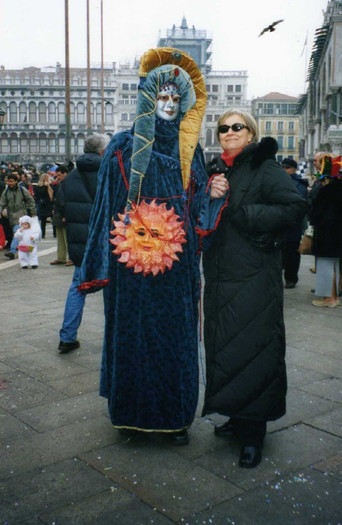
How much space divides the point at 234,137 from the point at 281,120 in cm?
9029

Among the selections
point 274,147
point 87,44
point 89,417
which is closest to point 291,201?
point 274,147

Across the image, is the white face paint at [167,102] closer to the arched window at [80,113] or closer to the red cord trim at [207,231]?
the red cord trim at [207,231]

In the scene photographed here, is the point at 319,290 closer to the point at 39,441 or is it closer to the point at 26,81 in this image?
the point at 39,441

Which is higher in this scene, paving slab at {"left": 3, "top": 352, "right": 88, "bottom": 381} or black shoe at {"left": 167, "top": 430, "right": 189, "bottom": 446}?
black shoe at {"left": 167, "top": 430, "right": 189, "bottom": 446}

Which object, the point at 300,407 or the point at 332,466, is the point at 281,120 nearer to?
the point at 300,407

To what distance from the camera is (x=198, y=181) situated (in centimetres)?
340

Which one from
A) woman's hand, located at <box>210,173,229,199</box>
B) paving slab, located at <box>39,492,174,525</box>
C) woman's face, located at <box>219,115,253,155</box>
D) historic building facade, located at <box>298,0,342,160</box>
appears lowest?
paving slab, located at <box>39,492,174,525</box>

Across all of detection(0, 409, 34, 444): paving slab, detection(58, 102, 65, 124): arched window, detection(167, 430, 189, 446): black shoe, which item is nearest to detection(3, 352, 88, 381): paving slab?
detection(0, 409, 34, 444): paving slab

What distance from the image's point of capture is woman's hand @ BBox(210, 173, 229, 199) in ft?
10.2

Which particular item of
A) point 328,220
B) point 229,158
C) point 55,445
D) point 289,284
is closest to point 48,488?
point 55,445

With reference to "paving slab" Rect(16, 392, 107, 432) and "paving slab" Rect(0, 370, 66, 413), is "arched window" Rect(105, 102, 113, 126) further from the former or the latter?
"paving slab" Rect(16, 392, 107, 432)

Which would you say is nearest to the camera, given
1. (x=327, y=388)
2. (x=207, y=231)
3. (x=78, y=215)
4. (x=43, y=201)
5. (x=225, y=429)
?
(x=207, y=231)

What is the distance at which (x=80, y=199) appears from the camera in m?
5.34

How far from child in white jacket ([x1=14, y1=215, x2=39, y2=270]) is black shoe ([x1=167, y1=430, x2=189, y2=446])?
7.74 m
